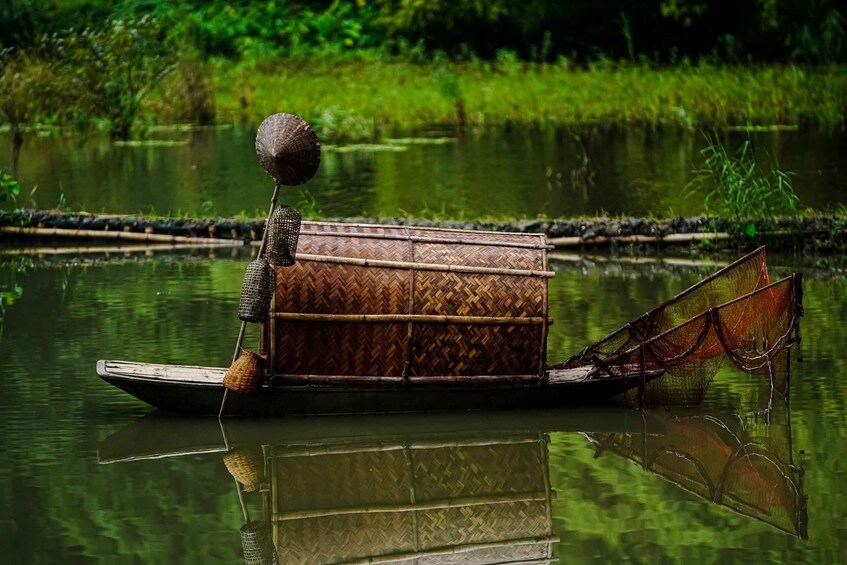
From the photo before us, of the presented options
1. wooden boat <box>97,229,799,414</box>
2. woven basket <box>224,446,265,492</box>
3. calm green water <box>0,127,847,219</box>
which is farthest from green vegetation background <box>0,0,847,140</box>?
woven basket <box>224,446,265,492</box>

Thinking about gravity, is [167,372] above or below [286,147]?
below

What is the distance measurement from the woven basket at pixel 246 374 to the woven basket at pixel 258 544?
1.22 metres

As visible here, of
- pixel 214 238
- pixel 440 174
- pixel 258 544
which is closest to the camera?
pixel 258 544

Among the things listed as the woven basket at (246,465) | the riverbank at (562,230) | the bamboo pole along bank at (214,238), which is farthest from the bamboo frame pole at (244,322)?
the bamboo pole along bank at (214,238)

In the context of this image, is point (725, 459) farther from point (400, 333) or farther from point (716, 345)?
point (400, 333)

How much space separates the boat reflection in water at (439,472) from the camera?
22.1ft

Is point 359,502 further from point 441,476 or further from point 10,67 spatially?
point 10,67

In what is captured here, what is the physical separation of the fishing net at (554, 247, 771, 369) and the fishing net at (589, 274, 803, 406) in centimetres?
15

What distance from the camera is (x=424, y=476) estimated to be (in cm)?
764

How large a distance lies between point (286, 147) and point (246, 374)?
1.15 metres

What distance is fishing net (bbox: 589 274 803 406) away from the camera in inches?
335

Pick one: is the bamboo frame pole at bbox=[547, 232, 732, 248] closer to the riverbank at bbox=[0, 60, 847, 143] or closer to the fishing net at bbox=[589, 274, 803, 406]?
the fishing net at bbox=[589, 274, 803, 406]

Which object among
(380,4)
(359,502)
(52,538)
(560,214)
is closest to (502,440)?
(359,502)

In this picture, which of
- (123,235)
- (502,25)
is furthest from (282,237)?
(502,25)
